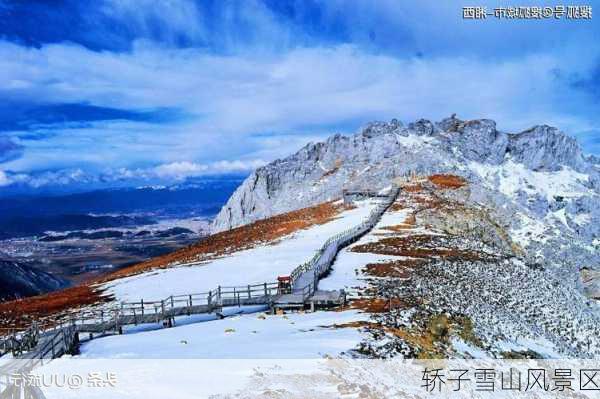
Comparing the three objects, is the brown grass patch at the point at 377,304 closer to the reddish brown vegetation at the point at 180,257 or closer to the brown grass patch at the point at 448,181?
the reddish brown vegetation at the point at 180,257

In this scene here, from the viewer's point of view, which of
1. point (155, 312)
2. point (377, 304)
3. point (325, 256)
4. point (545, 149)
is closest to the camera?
point (377, 304)

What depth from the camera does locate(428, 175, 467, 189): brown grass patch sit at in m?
81.4

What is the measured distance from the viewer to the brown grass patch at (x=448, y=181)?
81438 mm

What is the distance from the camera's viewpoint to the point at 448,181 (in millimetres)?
85000

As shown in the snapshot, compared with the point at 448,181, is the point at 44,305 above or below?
below

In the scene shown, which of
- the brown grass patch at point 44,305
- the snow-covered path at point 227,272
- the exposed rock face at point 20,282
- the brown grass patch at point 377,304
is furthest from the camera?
the exposed rock face at point 20,282

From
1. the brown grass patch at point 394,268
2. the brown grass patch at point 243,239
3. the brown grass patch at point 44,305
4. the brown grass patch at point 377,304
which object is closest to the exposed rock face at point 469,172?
the brown grass patch at point 243,239

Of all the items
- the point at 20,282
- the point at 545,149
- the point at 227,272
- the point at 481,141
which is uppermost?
the point at 481,141

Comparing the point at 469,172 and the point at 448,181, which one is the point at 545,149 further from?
the point at 448,181

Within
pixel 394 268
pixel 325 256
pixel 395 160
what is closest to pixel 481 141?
pixel 395 160

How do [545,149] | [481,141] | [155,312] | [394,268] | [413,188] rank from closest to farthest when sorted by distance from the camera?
[155,312]
[394,268]
[413,188]
[481,141]
[545,149]

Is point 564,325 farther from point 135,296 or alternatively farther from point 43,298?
point 43,298

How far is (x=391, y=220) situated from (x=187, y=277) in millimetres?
28394

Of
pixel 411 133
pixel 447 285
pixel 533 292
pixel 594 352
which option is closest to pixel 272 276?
pixel 447 285
